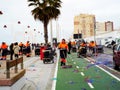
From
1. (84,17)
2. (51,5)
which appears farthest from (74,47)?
(84,17)

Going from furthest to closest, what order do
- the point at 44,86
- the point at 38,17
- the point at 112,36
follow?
the point at 112,36 → the point at 38,17 → the point at 44,86

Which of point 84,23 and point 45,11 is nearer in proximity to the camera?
point 45,11

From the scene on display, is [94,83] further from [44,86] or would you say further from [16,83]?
[16,83]

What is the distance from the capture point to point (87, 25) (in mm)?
190750

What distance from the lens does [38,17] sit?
56125 mm

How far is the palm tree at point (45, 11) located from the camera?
2203 inches

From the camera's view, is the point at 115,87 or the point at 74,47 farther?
the point at 74,47

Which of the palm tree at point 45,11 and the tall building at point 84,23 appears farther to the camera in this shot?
the tall building at point 84,23

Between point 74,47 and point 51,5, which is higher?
point 51,5

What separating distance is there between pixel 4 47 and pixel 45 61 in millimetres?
6525

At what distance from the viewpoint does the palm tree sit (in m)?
56.0

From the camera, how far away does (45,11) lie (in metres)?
56.2

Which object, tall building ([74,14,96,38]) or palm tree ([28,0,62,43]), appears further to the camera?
tall building ([74,14,96,38])

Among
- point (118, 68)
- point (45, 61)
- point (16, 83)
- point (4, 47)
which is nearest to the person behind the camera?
point (16, 83)
